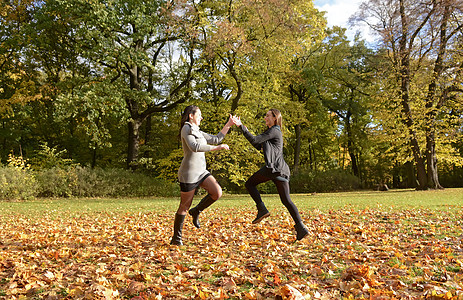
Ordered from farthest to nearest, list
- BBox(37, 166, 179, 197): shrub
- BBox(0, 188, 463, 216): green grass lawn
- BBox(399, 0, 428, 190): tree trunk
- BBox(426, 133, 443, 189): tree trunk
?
BBox(426, 133, 443, 189): tree trunk → BBox(399, 0, 428, 190): tree trunk → BBox(37, 166, 179, 197): shrub → BBox(0, 188, 463, 216): green grass lawn

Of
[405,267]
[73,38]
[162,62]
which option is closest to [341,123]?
[162,62]

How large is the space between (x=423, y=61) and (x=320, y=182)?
430 inches

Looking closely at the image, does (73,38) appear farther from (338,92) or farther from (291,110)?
(338,92)

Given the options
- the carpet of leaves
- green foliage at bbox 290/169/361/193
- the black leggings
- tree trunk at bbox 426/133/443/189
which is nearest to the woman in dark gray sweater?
the black leggings

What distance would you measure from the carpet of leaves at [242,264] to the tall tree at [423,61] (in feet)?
55.4

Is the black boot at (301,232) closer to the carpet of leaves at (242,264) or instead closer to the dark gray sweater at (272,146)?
the carpet of leaves at (242,264)

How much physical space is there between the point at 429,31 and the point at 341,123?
15921 mm

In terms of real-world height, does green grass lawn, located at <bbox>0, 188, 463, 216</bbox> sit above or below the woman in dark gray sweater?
below

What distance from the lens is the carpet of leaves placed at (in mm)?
3307

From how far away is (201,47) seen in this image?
72.4 feet

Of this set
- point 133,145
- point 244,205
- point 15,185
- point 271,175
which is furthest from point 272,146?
point 133,145

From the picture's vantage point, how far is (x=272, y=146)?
5734 millimetres

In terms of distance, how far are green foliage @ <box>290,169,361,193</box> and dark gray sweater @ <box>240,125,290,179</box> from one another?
22803 millimetres

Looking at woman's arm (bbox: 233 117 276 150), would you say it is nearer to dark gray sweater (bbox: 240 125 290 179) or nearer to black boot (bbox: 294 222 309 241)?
dark gray sweater (bbox: 240 125 290 179)
